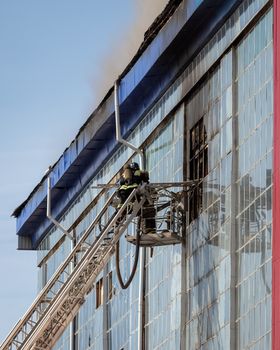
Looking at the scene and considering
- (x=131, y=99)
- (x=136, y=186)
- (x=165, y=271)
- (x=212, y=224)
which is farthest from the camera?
(x=131, y=99)

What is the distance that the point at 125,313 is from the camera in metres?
57.9

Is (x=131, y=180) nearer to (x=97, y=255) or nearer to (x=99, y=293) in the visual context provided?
(x=97, y=255)

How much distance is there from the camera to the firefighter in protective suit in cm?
5284

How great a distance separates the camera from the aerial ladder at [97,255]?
52.0m

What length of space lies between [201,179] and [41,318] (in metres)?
6.85

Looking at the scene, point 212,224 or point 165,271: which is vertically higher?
point 212,224

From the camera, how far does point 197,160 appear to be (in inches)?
1998

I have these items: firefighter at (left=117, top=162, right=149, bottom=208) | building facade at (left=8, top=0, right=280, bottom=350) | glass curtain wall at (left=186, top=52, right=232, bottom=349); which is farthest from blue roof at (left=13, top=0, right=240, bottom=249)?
firefighter at (left=117, top=162, right=149, bottom=208)

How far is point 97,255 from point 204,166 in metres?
5.78

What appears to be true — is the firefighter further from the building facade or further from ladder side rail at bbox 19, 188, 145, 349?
the building facade

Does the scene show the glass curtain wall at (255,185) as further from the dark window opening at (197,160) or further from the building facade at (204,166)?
the dark window opening at (197,160)

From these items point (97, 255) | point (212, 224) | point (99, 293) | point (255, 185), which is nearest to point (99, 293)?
point (99, 293)

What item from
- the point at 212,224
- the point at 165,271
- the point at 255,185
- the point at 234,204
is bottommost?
the point at 165,271

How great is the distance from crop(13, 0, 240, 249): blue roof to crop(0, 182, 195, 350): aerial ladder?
3.51m
